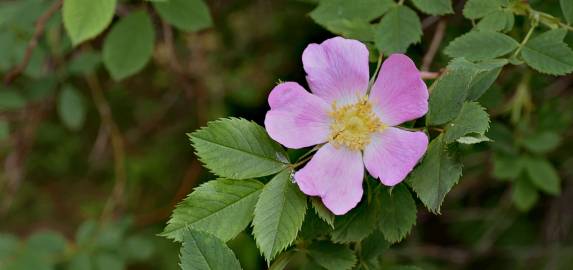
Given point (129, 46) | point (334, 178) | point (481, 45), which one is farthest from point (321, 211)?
point (129, 46)

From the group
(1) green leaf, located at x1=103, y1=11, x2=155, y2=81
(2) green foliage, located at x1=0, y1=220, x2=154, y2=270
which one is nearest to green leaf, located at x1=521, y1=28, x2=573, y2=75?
(1) green leaf, located at x1=103, y1=11, x2=155, y2=81

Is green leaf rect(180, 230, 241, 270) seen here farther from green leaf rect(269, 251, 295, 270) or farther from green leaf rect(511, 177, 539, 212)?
green leaf rect(511, 177, 539, 212)

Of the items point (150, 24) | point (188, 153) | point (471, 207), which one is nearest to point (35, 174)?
point (188, 153)

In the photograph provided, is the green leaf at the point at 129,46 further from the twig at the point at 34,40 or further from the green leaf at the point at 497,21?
the green leaf at the point at 497,21

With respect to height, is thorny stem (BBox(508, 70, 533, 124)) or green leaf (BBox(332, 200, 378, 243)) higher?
green leaf (BBox(332, 200, 378, 243))

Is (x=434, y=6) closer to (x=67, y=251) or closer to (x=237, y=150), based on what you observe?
(x=237, y=150)

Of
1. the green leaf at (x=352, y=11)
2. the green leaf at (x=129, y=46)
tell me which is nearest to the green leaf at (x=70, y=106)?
the green leaf at (x=129, y=46)

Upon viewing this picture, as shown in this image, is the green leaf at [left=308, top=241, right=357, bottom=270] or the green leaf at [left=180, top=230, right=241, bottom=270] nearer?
the green leaf at [left=180, top=230, right=241, bottom=270]

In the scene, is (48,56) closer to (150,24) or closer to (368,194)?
(150,24)
